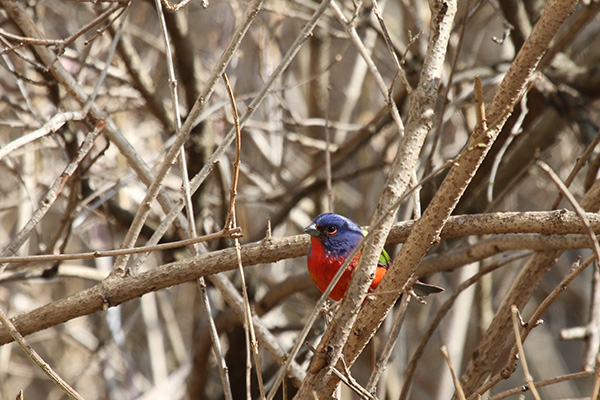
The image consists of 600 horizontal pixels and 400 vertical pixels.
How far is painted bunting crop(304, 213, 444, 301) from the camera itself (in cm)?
347

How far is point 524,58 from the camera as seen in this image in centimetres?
210

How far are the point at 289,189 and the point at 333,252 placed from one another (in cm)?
188

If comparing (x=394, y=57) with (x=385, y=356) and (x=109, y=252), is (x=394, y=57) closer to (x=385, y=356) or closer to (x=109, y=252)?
Result: (x=385, y=356)

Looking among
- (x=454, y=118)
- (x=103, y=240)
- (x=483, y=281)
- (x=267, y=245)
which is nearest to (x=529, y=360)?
(x=483, y=281)

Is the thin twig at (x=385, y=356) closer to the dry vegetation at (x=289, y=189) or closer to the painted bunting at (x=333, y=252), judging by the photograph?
the dry vegetation at (x=289, y=189)

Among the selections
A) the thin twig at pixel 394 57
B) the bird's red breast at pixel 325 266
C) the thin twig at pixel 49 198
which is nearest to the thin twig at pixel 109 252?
the thin twig at pixel 49 198

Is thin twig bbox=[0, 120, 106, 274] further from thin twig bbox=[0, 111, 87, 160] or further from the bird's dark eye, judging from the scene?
the bird's dark eye

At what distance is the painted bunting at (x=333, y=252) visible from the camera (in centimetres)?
347

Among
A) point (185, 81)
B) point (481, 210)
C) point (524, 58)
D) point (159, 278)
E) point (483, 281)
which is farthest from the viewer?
point (483, 281)

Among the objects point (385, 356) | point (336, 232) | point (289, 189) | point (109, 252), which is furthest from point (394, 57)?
point (289, 189)

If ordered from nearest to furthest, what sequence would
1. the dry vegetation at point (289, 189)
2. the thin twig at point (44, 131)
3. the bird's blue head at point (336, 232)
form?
the dry vegetation at point (289, 189)
the thin twig at point (44, 131)
the bird's blue head at point (336, 232)

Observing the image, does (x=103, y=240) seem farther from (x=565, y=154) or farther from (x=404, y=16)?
(x=565, y=154)

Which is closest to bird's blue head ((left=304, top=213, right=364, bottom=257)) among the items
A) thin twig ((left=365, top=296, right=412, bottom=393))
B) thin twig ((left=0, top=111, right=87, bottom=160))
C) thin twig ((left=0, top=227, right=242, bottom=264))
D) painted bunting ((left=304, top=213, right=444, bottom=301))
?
painted bunting ((left=304, top=213, right=444, bottom=301))

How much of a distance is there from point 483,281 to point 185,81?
3.10 m
